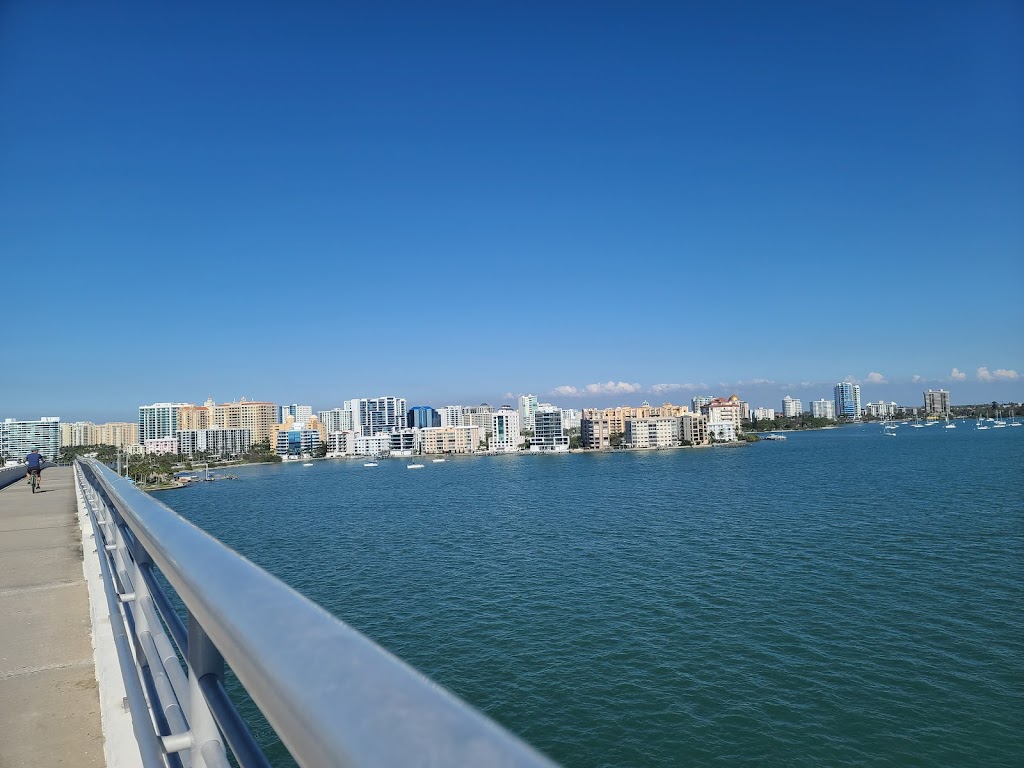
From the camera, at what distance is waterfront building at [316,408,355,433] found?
444 ft

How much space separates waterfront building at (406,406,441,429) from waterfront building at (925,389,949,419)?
5433 inches

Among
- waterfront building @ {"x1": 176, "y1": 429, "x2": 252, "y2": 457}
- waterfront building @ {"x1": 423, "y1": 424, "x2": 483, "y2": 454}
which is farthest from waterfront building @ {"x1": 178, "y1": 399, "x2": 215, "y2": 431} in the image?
waterfront building @ {"x1": 423, "y1": 424, "x2": 483, "y2": 454}

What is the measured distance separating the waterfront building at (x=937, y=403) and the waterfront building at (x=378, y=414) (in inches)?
5718

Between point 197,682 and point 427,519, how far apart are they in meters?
28.8

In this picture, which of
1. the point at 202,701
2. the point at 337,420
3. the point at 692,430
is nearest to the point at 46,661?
the point at 202,701

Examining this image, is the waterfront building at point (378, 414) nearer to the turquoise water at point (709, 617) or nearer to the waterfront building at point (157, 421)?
the waterfront building at point (157, 421)

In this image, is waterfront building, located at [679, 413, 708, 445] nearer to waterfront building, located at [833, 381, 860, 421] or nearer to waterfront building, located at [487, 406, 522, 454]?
waterfront building, located at [487, 406, 522, 454]

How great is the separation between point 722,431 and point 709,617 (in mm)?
87968

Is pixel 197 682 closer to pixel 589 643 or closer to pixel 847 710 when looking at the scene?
pixel 847 710

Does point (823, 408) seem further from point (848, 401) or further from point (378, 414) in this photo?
point (378, 414)

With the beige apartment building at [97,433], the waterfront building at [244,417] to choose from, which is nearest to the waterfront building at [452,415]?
the waterfront building at [244,417]

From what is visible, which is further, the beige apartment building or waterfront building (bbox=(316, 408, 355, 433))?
waterfront building (bbox=(316, 408, 355, 433))

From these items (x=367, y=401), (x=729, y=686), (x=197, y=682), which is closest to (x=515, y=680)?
(x=729, y=686)

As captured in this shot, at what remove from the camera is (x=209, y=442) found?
10419cm
